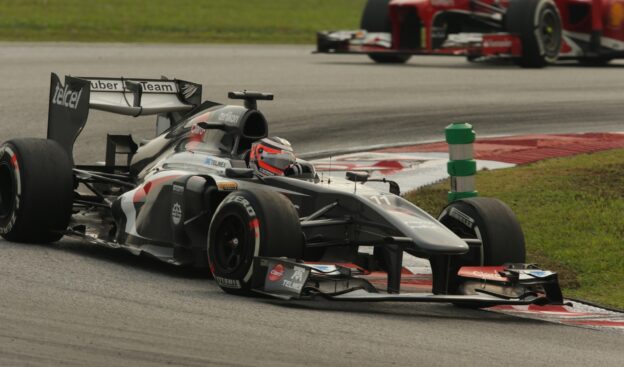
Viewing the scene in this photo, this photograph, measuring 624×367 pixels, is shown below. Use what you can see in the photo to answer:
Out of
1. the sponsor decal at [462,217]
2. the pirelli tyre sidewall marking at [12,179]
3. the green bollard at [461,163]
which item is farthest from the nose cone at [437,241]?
the pirelli tyre sidewall marking at [12,179]

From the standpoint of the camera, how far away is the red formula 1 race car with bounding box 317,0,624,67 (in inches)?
997

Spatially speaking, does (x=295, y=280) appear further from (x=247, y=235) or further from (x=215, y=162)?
(x=215, y=162)

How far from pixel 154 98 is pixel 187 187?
2.51 m

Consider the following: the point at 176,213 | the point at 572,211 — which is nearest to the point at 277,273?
the point at 176,213

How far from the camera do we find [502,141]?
16266 millimetres

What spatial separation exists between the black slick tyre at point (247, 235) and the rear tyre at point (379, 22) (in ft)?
58.3

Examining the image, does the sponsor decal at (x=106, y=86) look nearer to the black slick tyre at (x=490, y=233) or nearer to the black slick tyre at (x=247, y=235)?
the black slick tyre at (x=247, y=235)

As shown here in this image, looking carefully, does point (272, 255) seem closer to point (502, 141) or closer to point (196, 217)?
point (196, 217)

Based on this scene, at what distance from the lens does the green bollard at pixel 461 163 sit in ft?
38.3

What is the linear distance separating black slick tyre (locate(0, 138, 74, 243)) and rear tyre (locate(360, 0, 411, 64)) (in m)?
16.4

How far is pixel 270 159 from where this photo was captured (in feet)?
32.8

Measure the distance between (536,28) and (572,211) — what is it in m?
13.6

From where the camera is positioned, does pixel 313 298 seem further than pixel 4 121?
No

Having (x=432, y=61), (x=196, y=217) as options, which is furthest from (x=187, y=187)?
(x=432, y=61)
